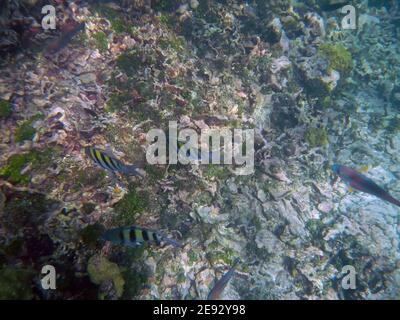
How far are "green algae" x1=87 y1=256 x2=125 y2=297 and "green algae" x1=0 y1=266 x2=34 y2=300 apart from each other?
2.10ft

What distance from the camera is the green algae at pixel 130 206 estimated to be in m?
4.14

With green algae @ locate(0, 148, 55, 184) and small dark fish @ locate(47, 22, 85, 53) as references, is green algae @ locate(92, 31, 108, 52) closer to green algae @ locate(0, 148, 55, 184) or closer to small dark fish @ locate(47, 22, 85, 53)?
small dark fish @ locate(47, 22, 85, 53)

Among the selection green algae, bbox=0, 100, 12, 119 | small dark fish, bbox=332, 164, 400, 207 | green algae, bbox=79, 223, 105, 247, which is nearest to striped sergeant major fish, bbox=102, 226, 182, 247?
green algae, bbox=79, 223, 105, 247

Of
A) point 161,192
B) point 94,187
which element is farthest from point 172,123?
point 94,187

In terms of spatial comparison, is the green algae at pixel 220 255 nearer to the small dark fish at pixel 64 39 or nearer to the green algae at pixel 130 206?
the green algae at pixel 130 206

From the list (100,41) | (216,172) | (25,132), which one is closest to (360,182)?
(216,172)

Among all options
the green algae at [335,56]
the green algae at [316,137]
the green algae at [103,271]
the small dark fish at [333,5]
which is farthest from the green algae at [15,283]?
the small dark fish at [333,5]

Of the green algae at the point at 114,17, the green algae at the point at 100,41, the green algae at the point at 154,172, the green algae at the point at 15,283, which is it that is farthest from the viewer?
the green algae at the point at 114,17

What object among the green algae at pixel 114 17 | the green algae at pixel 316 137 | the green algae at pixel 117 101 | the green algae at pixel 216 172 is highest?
the green algae at pixel 114 17

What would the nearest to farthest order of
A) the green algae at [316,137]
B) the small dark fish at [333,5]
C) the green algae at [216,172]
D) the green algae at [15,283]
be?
1. the green algae at [15,283]
2. the green algae at [216,172]
3. the green algae at [316,137]
4. the small dark fish at [333,5]

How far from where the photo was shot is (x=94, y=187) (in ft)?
13.5

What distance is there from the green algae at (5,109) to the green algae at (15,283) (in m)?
2.10

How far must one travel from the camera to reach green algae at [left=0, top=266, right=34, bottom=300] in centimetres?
297
